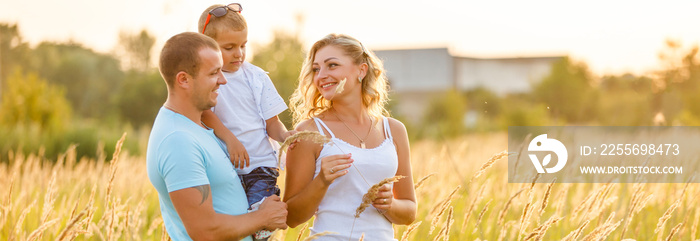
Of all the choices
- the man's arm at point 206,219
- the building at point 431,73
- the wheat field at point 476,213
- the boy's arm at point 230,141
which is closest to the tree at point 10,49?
the wheat field at point 476,213

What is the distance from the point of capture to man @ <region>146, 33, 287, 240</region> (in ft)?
7.75

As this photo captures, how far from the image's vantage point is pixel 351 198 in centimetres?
316

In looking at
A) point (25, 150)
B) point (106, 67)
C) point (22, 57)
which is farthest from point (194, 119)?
point (106, 67)

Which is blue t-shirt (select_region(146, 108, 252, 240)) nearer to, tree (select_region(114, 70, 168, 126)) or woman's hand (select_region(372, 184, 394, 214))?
woman's hand (select_region(372, 184, 394, 214))

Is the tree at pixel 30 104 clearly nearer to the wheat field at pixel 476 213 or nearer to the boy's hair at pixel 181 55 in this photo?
the wheat field at pixel 476 213

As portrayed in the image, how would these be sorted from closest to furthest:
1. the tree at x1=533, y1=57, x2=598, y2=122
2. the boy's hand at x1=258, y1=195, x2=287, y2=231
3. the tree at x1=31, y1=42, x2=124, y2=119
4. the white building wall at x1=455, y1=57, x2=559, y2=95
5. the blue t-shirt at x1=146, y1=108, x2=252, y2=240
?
1. the blue t-shirt at x1=146, y1=108, x2=252, y2=240
2. the boy's hand at x1=258, y1=195, x2=287, y2=231
3. the tree at x1=533, y1=57, x2=598, y2=122
4. the tree at x1=31, y1=42, x2=124, y2=119
5. the white building wall at x1=455, y1=57, x2=559, y2=95

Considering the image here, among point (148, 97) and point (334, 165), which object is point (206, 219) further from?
point (148, 97)

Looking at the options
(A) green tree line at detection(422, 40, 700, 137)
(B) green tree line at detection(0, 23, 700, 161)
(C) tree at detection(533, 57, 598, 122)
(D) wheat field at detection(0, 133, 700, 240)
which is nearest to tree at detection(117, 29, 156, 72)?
(B) green tree line at detection(0, 23, 700, 161)

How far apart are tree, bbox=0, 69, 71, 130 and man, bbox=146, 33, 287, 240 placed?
12724 millimetres

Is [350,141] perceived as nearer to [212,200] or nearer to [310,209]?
[310,209]

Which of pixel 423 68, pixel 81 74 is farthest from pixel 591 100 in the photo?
pixel 81 74

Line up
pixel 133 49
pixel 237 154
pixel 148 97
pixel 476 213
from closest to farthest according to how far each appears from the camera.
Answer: pixel 237 154 < pixel 476 213 < pixel 148 97 < pixel 133 49

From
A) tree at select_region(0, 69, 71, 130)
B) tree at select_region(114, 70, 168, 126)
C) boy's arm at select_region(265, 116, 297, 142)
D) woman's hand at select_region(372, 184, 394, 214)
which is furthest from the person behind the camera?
tree at select_region(114, 70, 168, 126)

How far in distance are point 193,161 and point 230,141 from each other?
467mm
